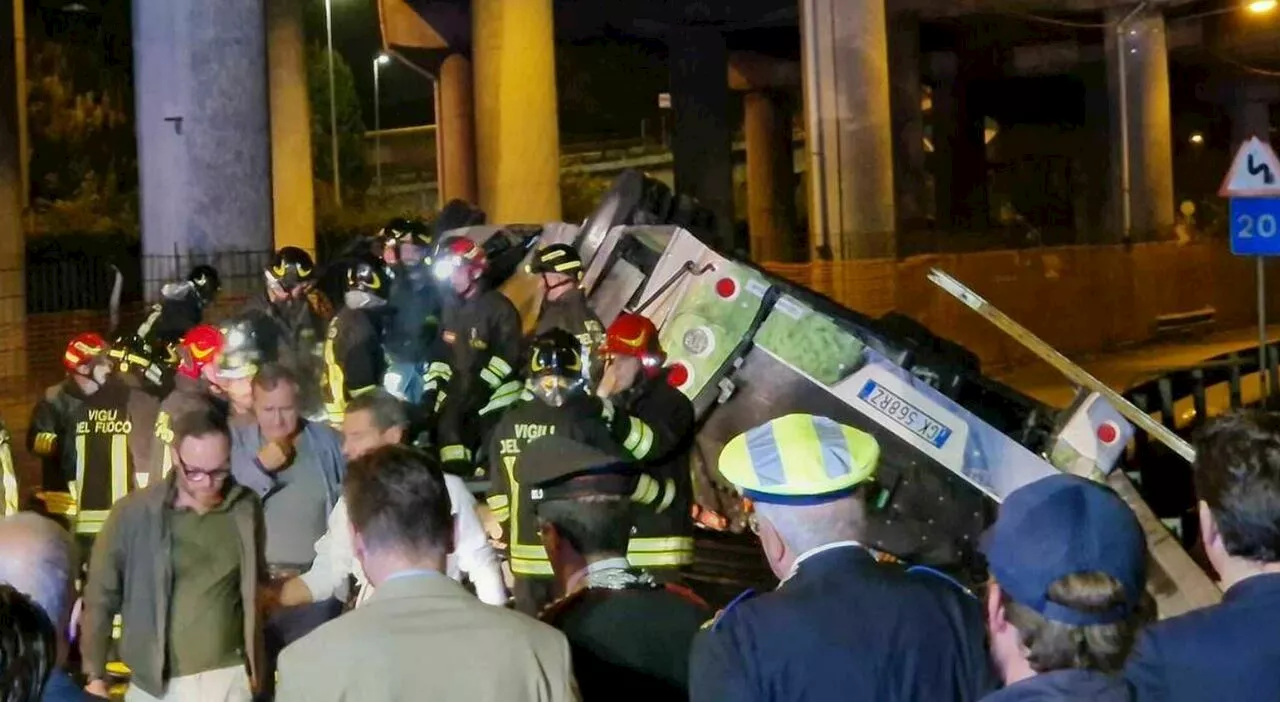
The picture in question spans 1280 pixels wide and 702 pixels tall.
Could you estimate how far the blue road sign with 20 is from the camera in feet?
41.7

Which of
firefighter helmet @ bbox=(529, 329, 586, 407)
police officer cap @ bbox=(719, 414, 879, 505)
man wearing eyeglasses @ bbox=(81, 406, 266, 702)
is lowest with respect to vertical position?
man wearing eyeglasses @ bbox=(81, 406, 266, 702)

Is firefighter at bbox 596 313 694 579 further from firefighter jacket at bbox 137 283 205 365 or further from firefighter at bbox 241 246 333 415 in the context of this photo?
firefighter jacket at bbox 137 283 205 365

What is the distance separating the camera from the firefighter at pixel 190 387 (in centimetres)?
678

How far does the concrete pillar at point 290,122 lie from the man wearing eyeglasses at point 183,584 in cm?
2271

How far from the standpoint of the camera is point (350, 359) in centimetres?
961

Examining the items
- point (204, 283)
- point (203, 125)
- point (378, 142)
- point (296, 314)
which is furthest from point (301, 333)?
point (378, 142)

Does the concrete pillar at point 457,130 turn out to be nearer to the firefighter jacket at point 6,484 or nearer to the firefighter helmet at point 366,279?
the firefighter helmet at point 366,279

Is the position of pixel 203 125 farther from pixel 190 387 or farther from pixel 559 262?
pixel 190 387

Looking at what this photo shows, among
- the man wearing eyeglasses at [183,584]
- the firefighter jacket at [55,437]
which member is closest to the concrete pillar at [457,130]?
the firefighter jacket at [55,437]

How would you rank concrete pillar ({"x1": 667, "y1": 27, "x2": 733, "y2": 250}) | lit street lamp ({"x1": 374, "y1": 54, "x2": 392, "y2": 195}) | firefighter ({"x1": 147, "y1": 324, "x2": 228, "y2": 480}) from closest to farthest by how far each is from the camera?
1. firefighter ({"x1": 147, "y1": 324, "x2": 228, "y2": 480})
2. concrete pillar ({"x1": 667, "y1": 27, "x2": 733, "y2": 250})
3. lit street lamp ({"x1": 374, "y1": 54, "x2": 392, "y2": 195})

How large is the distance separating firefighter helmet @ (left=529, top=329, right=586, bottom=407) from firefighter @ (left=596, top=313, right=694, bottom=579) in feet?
0.72

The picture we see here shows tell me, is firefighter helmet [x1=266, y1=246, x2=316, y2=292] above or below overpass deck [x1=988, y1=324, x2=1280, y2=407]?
above

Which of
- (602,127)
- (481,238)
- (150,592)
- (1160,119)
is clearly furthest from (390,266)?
(602,127)

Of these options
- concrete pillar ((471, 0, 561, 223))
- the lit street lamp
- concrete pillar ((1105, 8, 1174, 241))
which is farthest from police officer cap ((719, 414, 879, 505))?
the lit street lamp
